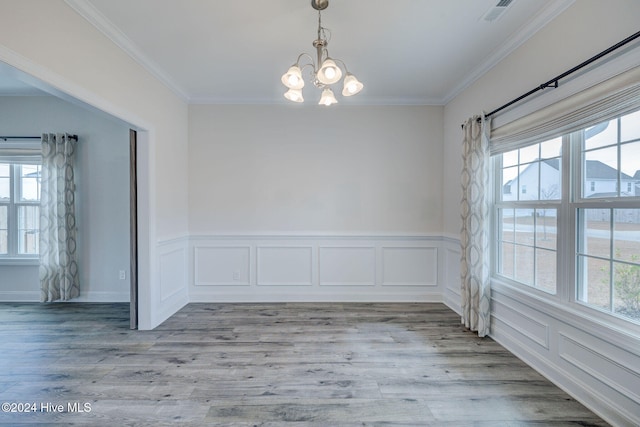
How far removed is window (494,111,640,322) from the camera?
5.86ft

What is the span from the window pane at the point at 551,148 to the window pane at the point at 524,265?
0.83 metres

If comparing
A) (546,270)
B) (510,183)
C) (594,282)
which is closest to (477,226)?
(510,183)

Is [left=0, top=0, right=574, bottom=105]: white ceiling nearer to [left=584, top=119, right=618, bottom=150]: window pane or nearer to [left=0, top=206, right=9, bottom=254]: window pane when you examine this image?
[left=584, top=119, right=618, bottom=150]: window pane

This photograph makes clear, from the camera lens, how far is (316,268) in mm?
4137

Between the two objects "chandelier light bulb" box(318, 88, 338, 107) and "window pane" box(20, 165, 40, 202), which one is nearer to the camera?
"chandelier light bulb" box(318, 88, 338, 107)

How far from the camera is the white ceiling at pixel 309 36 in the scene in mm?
2191

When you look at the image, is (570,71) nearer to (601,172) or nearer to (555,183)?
(601,172)

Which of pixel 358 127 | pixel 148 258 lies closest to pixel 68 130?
pixel 148 258

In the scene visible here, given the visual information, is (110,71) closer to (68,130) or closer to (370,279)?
(68,130)

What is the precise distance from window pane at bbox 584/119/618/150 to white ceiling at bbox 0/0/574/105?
0.93 meters

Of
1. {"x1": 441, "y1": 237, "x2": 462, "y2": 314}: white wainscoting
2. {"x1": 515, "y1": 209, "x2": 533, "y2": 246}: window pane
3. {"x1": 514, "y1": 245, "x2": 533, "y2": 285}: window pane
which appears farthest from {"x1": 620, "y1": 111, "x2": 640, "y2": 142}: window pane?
{"x1": 441, "y1": 237, "x2": 462, "y2": 314}: white wainscoting

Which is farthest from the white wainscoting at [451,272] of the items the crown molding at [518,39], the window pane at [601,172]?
the crown molding at [518,39]

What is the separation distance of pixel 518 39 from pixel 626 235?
181 centimetres

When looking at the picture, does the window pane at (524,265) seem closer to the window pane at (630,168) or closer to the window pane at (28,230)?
the window pane at (630,168)
